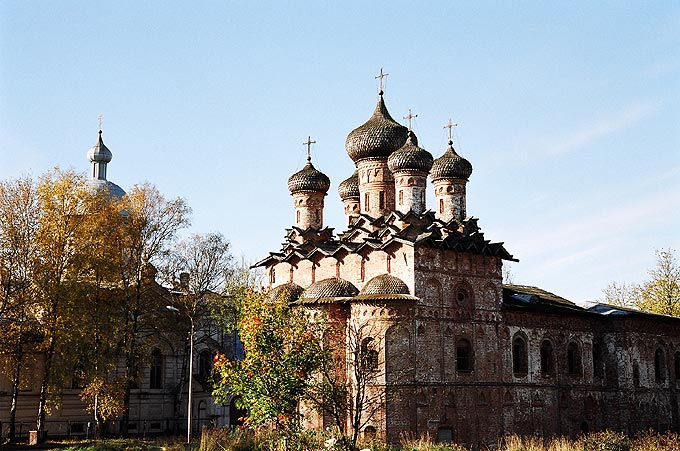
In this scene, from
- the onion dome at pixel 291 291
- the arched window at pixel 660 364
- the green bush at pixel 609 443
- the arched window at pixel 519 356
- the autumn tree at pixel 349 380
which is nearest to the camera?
the green bush at pixel 609 443

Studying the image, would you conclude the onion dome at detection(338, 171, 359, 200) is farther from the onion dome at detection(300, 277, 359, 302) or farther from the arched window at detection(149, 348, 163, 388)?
the arched window at detection(149, 348, 163, 388)

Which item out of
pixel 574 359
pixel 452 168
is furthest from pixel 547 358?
pixel 452 168

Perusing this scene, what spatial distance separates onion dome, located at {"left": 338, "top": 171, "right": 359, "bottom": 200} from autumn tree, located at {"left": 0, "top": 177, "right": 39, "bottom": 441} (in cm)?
1452

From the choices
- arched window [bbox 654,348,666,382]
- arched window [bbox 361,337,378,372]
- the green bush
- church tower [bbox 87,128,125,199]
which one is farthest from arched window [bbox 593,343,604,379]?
church tower [bbox 87,128,125,199]

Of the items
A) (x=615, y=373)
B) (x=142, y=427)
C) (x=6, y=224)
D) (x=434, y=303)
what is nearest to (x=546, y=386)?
(x=615, y=373)

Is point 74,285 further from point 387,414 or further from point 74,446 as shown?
point 387,414

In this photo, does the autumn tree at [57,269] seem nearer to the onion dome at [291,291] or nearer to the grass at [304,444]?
the grass at [304,444]

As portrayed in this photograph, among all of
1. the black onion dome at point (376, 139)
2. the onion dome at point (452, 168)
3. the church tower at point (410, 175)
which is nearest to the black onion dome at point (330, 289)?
the church tower at point (410, 175)

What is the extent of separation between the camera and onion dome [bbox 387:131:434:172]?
106 feet

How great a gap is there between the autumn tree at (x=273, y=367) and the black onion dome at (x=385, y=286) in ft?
26.4

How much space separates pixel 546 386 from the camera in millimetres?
35531

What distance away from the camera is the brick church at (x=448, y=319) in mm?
29594

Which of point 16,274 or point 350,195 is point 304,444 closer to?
point 16,274

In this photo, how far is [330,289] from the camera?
101 feet
